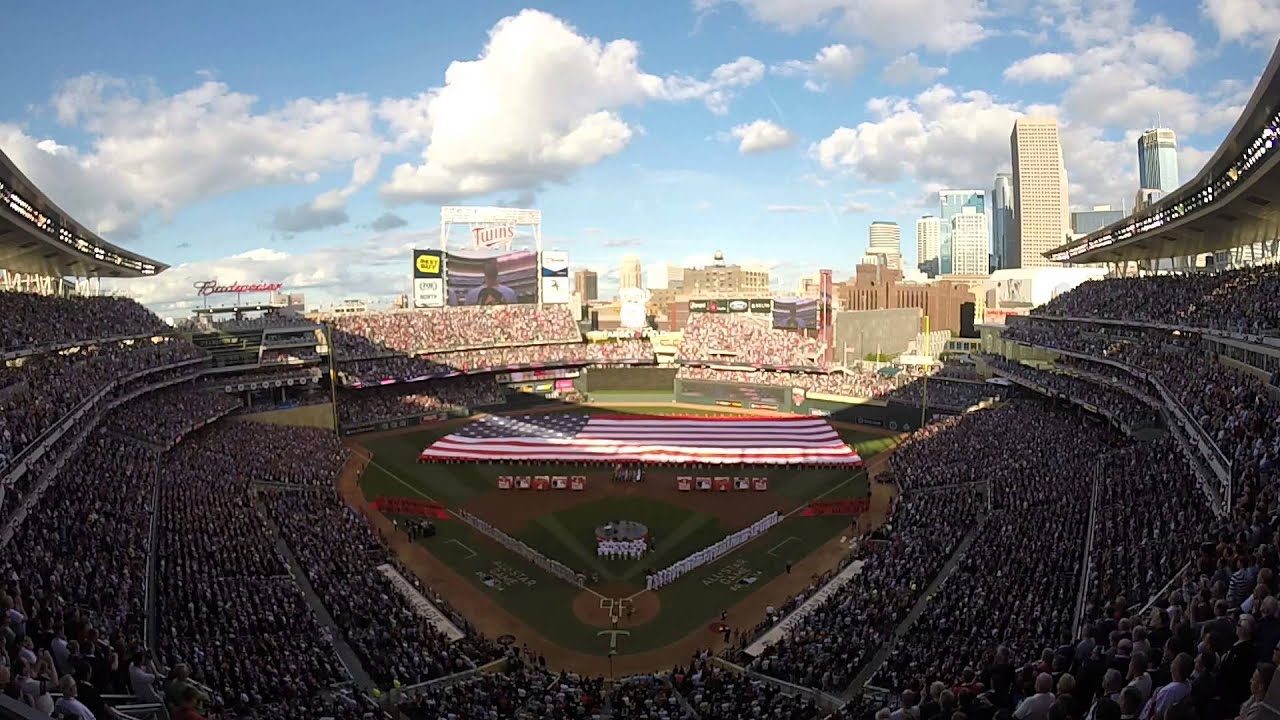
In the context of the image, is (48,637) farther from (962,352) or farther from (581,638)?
(962,352)

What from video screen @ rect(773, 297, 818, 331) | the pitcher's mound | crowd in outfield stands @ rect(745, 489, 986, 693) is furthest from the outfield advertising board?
the pitcher's mound

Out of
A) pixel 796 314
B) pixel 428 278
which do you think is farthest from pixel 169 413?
pixel 796 314

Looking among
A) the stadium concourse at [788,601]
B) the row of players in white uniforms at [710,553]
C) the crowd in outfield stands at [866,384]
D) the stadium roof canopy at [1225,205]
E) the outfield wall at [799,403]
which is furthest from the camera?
the outfield wall at [799,403]

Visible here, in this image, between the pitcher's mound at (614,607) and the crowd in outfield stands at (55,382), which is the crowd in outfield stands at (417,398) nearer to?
the crowd in outfield stands at (55,382)

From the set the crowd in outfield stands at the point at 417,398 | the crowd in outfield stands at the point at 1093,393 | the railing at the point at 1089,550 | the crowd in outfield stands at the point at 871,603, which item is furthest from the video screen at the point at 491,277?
the railing at the point at 1089,550

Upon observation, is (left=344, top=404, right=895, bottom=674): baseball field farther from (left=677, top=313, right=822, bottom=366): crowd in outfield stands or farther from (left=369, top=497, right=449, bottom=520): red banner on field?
(left=677, top=313, right=822, bottom=366): crowd in outfield stands
